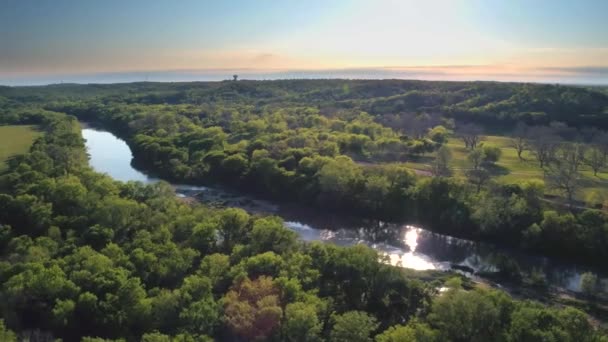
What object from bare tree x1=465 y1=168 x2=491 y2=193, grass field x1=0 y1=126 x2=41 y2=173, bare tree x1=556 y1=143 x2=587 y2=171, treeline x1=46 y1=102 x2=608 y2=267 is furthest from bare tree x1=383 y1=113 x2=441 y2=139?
grass field x1=0 y1=126 x2=41 y2=173

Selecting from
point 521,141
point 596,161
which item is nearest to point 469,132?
point 521,141

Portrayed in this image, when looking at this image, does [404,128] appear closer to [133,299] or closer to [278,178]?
[278,178]

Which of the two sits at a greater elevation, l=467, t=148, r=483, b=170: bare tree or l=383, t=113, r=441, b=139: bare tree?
l=383, t=113, r=441, b=139: bare tree

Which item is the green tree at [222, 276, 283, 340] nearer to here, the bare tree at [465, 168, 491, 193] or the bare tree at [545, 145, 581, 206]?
the bare tree at [465, 168, 491, 193]

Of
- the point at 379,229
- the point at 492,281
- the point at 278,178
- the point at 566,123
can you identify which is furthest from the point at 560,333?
the point at 566,123

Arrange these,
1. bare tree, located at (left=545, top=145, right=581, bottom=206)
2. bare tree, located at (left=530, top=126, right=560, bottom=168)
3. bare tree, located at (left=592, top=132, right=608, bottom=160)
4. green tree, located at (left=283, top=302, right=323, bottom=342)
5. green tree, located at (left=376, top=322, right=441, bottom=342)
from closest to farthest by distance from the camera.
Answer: green tree, located at (left=376, top=322, right=441, bottom=342) → green tree, located at (left=283, top=302, right=323, bottom=342) → bare tree, located at (left=545, top=145, right=581, bottom=206) → bare tree, located at (left=592, top=132, right=608, bottom=160) → bare tree, located at (left=530, top=126, right=560, bottom=168)

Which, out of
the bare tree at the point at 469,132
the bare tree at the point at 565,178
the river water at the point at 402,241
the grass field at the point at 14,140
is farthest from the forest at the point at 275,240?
the grass field at the point at 14,140
